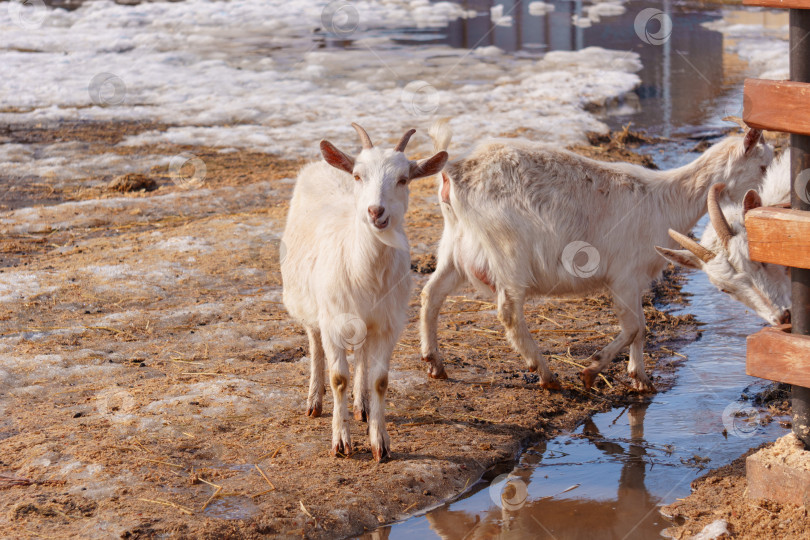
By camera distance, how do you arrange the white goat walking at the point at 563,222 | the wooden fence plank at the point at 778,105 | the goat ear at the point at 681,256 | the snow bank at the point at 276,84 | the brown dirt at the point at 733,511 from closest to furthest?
the wooden fence plank at the point at 778,105 < the brown dirt at the point at 733,511 < the goat ear at the point at 681,256 < the white goat walking at the point at 563,222 < the snow bank at the point at 276,84

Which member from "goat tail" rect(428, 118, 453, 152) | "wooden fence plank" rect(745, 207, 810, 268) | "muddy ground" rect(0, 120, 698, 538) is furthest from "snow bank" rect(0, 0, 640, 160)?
"wooden fence plank" rect(745, 207, 810, 268)

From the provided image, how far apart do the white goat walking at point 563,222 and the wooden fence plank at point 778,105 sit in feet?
5.97

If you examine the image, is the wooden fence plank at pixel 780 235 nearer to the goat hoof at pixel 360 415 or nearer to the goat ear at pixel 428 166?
the goat ear at pixel 428 166

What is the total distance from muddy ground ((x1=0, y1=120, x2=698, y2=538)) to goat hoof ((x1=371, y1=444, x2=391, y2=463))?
0.17ft

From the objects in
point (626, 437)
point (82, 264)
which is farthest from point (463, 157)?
point (82, 264)

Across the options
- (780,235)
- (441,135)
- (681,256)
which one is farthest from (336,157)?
(780,235)

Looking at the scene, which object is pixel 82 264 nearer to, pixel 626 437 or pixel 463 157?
pixel 463 157

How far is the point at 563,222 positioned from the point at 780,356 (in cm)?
198

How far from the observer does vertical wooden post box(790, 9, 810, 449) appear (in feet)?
11.6

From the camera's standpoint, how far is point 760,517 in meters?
3.71

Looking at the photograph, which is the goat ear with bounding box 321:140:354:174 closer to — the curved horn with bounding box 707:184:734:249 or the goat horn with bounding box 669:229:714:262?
the goat horn with bounding box 669:229:714:262

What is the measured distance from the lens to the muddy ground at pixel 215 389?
408 centimetres

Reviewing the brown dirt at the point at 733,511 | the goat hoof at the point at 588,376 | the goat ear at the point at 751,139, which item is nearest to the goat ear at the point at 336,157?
the goat hoof at the point at 588,376

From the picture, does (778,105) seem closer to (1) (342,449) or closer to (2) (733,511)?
(2) (733,511)
